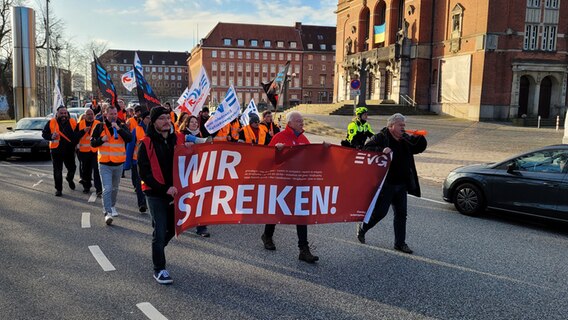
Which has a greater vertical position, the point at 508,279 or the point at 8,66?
the point at 8,66

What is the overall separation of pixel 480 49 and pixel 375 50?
1458 centimetres

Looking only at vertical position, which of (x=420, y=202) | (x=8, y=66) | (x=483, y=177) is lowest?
(x=420, y=202)

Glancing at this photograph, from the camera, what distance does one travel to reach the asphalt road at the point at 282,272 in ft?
14.8

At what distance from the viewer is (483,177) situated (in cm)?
880

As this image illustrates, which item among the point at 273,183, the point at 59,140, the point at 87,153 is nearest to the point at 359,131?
the point at 273,183

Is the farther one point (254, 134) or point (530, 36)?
point (530, 36)

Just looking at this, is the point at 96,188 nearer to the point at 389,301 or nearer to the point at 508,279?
the point at 389,301

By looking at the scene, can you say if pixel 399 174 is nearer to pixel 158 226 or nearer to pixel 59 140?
pixel 158 226

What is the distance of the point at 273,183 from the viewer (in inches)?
237

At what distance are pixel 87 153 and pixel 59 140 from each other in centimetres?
62

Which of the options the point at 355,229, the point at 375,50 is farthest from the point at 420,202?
the point at 375,50

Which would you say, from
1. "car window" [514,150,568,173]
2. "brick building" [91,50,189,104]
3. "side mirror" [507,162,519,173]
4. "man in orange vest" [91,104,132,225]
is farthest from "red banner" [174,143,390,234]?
"brick building" [91,50,189,104]

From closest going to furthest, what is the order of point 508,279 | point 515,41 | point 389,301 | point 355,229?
point 389,301, point 508,279, point 355,229, point 515,41

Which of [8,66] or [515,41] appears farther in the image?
[8,66]
